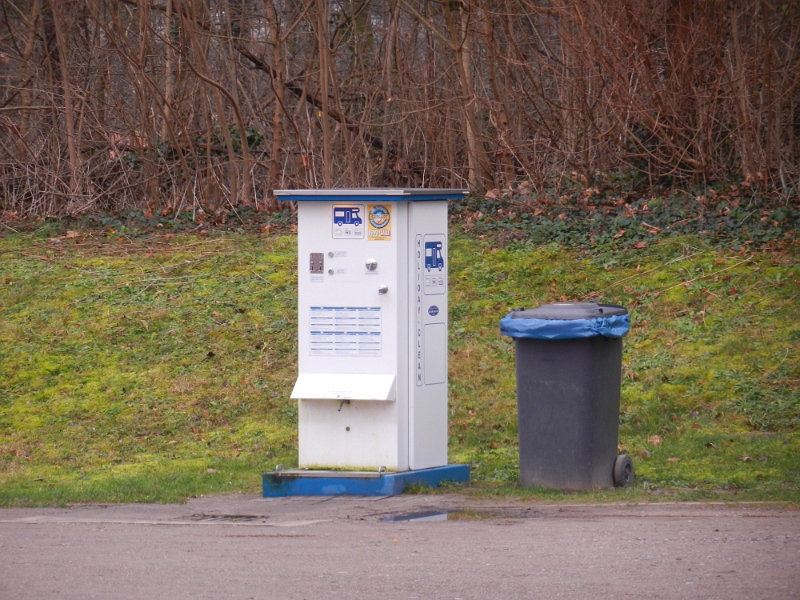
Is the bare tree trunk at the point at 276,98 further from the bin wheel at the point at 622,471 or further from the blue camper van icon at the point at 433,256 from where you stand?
the bin wheel at the point at 622,471

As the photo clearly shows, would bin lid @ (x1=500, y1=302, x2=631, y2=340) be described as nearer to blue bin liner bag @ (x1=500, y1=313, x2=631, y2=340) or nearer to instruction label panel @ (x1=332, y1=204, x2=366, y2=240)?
blue bin liner bag @ (x1=500, y1=313, x2=631, y2=340)

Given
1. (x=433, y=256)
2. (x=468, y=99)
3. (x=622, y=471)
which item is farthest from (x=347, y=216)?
(x=468, y=99)

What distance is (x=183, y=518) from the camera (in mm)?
7926

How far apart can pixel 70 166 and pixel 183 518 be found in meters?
13.2

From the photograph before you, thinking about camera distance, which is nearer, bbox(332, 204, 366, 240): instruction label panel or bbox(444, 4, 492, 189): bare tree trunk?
bbox(332, 204, 366, 240): instruction label panel

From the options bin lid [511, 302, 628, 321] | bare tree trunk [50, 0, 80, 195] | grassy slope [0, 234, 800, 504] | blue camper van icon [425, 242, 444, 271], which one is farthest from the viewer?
bare tree trunk [50, 0, 80, 195]

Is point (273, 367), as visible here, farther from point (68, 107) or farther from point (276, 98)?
point (68, 107)

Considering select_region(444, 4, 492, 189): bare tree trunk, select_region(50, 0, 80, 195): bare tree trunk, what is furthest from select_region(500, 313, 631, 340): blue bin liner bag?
select_region(50, 0, 80, 195): bare tree trunk

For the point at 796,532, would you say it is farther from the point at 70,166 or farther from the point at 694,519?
the point at 70,166

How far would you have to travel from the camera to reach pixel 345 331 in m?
8.57

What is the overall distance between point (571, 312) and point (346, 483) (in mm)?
1998

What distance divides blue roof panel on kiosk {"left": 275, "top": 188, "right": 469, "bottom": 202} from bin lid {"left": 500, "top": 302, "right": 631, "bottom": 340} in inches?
41.6

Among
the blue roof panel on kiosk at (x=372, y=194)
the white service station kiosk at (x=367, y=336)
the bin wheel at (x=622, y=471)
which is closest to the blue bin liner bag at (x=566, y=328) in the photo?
the white service station kiosk at (x=367, y=336)

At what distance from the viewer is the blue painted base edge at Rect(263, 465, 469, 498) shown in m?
8.35
